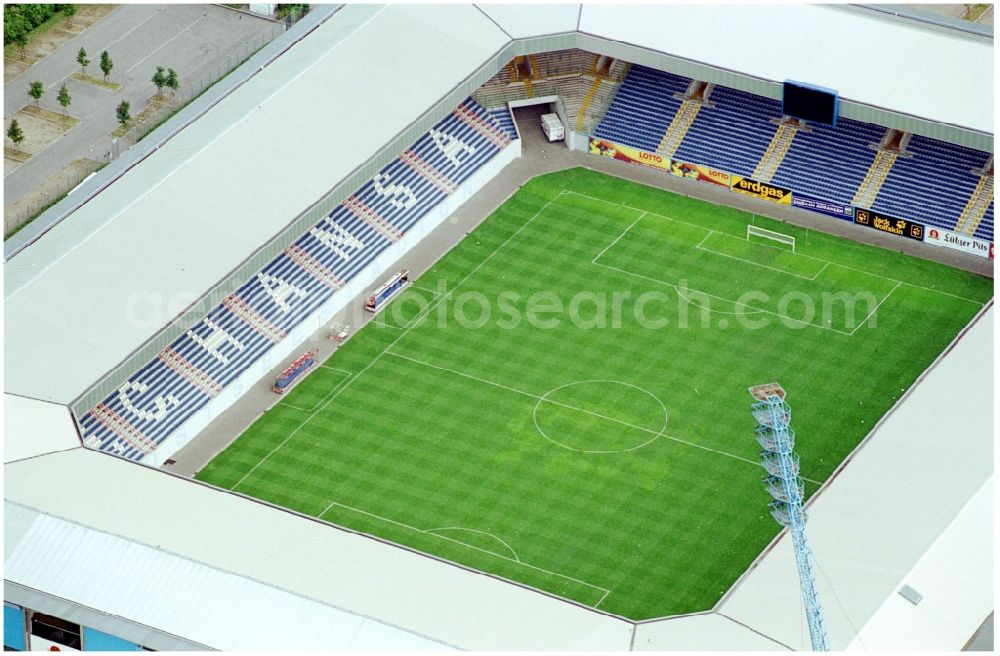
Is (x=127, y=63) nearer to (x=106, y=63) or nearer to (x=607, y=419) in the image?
(x=106, y=63)

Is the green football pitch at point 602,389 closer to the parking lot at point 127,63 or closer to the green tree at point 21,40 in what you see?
the parking lot at point 127,63

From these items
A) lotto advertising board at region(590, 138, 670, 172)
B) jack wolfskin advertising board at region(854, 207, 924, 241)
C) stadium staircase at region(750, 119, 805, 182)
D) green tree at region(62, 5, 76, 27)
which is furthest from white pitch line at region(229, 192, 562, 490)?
green tree at region(62, 5, 76, 27)

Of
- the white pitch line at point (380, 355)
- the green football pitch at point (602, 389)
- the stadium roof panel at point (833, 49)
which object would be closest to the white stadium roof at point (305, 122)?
the stadium roof panel at point (833, 49)

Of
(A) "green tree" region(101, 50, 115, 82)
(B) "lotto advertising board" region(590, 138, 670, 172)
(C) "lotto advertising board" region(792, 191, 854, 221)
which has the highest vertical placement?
(C) "lotto advertising board" region(792, 191, 854, 221)

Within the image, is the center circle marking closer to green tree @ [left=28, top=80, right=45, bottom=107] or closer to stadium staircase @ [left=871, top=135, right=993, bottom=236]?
stadium staircase @ [left=871, top=135, right=993, bottom=236]

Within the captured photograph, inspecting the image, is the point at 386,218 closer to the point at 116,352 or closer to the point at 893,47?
the point at 116,352
